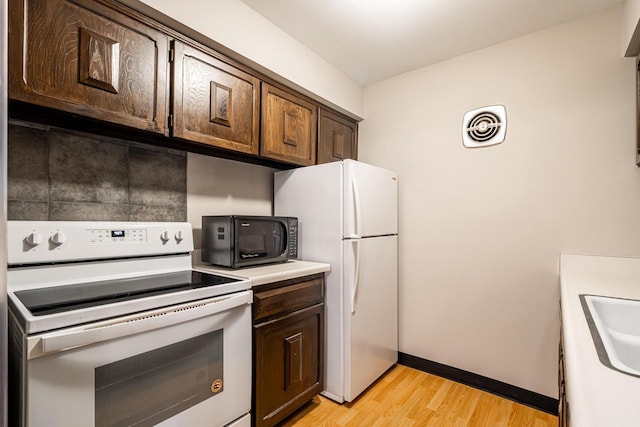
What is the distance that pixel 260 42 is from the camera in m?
1.81

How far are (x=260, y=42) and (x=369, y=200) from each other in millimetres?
1179

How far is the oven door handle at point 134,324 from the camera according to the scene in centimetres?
87

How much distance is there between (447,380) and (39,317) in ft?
7.83

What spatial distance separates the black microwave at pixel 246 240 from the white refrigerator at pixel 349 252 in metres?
0.21

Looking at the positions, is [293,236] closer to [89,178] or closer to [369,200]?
[369,200]

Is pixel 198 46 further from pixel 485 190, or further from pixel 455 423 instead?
pixel 455 423

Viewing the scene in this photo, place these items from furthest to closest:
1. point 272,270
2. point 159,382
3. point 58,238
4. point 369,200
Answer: point 369,200 < point 272,270 < point 58,238 < point 159,382

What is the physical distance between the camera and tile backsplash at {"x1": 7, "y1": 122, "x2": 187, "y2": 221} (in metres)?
1.31

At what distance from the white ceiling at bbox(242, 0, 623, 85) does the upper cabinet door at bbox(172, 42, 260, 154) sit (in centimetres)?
44

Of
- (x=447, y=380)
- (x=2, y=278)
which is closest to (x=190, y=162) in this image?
(x=2, y=278)

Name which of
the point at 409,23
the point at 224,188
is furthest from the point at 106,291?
the point at 409,23

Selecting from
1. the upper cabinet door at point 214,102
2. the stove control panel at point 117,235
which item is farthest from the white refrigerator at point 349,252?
the stove control panel at point 117,235

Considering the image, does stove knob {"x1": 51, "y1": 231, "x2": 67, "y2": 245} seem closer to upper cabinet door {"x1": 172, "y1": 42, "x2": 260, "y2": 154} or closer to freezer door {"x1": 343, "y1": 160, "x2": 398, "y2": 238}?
upper cabinet door {"x1": 172, "y1": 42, "x2": 260, "y2": 154}

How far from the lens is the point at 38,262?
1.24m
